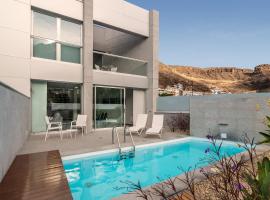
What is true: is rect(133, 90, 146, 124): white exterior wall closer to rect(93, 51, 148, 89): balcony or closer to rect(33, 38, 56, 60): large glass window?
rect(93, 51, 148, 89): balcony

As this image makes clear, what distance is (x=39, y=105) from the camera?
10.1 m

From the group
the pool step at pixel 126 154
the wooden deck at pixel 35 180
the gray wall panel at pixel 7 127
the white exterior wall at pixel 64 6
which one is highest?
the white exterior wall at pixel 64 6

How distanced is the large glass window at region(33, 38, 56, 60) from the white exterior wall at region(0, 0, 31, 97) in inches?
16.7

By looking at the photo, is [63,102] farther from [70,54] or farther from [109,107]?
[109,107]

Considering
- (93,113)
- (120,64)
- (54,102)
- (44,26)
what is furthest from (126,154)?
(120,64)

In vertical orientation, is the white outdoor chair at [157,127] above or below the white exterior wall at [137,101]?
below

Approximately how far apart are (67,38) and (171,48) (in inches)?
1230

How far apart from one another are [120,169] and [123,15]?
1015 cm

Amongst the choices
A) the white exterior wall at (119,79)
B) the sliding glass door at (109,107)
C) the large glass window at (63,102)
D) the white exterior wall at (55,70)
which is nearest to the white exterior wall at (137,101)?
the white exterior wall at (119,79)

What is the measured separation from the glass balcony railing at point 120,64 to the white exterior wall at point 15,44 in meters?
4.17

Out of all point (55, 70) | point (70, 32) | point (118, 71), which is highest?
point (70, 32)

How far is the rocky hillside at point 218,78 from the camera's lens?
32844 mm

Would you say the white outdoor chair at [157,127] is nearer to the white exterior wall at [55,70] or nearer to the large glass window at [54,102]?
the large glass window at [54,102]

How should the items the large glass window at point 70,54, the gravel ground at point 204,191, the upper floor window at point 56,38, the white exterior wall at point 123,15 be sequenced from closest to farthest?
the gravel ground at point 204,191
the upper floor window at point 56,38
the large glass window at point 70,54
the white exterior wall at point 123,15
